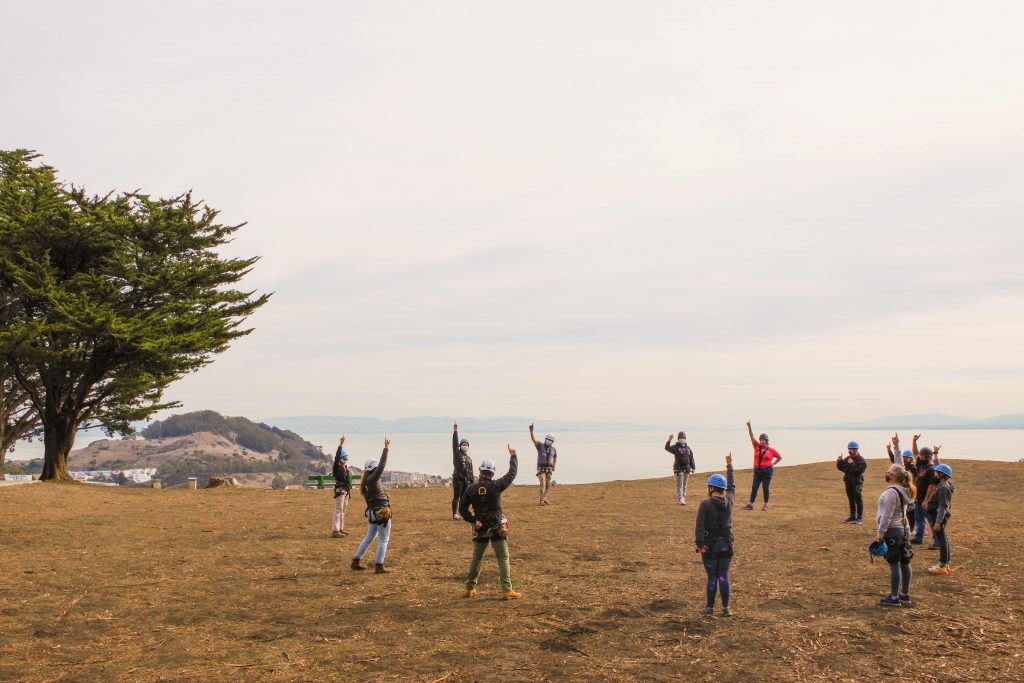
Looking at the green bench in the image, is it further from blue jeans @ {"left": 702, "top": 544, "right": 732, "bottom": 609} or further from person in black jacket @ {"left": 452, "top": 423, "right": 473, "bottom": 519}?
blue jeans @ {"left": 702, "top": 544, "right": 732, "bottom": 609}

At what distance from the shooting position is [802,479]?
30.3m

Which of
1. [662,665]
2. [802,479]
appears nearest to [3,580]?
[662,665]

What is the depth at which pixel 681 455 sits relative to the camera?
818 inches

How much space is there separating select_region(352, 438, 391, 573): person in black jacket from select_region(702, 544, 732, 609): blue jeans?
5.92 metres

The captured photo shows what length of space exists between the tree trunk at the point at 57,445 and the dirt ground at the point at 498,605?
1411 centimetres

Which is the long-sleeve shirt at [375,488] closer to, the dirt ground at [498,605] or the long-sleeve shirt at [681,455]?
the dirt ground at [498,605]

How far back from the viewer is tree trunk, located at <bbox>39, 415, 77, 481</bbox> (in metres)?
32.7

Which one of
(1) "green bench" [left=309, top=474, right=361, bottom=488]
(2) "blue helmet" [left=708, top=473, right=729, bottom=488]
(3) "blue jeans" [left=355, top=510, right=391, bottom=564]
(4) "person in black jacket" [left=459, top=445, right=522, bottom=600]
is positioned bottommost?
(1) "green bench" [left=309, top=474, right=361, bottom=488]

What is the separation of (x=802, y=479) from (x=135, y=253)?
32.5 metres

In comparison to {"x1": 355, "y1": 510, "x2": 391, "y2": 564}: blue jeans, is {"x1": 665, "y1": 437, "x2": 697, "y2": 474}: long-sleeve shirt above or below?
above

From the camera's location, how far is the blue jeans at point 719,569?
33.0 ft

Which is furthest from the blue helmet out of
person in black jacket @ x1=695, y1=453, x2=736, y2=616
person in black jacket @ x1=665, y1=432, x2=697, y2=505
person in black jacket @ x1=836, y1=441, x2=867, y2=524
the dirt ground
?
person in black jacket @ x1=665, y1=432, x2=697, y2=505

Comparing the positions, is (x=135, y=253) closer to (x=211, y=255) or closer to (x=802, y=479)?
(x=211, y=255)

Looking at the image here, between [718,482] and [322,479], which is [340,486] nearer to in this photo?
[718,482]
